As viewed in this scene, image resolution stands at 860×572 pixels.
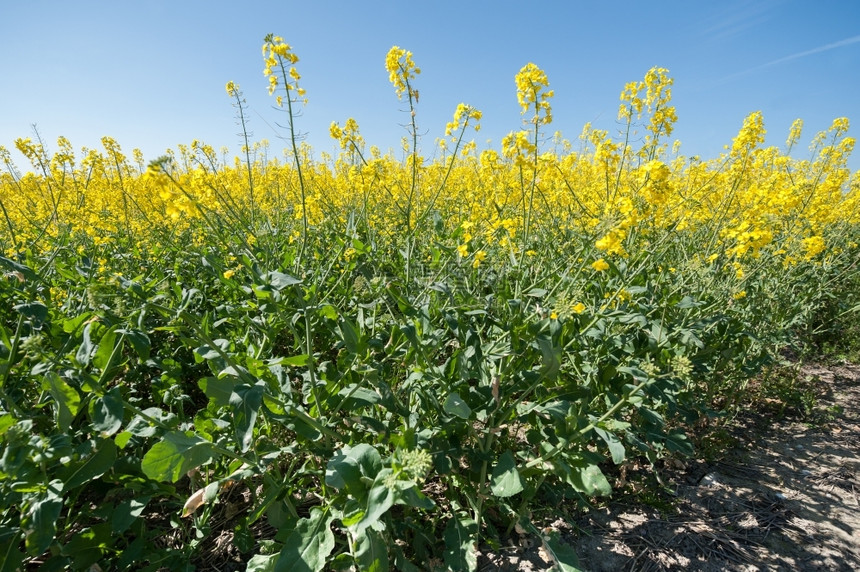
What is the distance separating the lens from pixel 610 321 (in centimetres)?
195

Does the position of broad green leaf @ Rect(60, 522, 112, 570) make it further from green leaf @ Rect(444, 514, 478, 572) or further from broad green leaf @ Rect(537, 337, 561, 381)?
broad green leaf @ Rect(537, 337, 561, 381)

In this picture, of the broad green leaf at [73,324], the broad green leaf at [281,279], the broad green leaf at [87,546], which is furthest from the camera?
the broad green leaf at [73,324]

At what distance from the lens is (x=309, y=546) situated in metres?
1.27

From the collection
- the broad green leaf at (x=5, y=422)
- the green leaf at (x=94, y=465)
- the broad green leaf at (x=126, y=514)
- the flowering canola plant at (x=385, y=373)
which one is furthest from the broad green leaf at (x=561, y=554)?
the broad green leaf at (x=5, y=422)

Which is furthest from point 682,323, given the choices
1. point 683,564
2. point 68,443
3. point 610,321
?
Answer: point 68,443

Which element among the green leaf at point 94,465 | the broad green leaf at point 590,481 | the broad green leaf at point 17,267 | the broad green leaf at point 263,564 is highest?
the broad green leaf at point 17,267

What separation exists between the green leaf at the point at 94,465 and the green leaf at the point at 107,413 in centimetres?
16

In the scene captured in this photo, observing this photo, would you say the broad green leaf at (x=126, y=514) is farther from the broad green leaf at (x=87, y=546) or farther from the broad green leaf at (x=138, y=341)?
the broad green leaf at (x=138, y=341)

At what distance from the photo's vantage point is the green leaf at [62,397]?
4.04 ft

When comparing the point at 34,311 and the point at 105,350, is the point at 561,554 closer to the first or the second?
the point at 105,350

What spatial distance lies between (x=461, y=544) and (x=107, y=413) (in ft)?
3.94

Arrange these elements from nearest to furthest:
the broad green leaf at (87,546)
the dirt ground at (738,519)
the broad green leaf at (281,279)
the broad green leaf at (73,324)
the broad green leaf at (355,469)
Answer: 1. the broad green leaf at (355,469)
2. the broad green leaf at (281,279)
3. the broad green leaf at (87,546)
4. the broad green leaf at (73,324)
5. the dirt ground at (738,519)

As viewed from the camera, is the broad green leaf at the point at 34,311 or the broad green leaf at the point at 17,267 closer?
the broad green leaf at the point at 34,311

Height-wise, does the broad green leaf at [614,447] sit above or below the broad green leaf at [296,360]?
below
